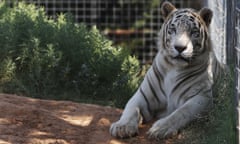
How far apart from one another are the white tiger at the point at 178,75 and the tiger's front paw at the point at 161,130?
10 cm

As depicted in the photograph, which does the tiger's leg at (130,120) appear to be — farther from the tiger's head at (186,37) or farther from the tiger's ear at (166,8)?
the tiger's ear at (166,8)

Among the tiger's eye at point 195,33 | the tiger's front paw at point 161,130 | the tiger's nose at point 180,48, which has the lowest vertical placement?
the tiger's front paw at point 161,130

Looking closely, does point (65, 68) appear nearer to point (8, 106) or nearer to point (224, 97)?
point (8, 106)

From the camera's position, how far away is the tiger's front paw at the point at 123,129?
552 centimetres

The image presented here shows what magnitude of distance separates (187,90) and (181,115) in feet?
1.35

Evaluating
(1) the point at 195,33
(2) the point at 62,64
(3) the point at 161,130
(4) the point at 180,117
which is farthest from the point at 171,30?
(2) the point at 62,64

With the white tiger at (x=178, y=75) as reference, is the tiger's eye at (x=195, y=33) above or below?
above

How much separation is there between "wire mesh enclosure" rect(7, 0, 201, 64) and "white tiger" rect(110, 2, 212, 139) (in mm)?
5910

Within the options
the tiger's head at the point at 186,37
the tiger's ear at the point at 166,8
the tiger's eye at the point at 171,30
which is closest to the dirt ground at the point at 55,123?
the tiger's head at the point at 186,37

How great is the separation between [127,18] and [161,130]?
7735mm

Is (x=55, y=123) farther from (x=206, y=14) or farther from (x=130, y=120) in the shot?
(x=206, y=14)

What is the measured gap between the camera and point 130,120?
567cm

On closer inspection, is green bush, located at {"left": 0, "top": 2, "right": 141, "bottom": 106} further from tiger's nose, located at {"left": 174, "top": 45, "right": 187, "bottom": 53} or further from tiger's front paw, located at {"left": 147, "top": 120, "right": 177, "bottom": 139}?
tiger's front paw, located at {"left": 147, "top": 120, "right": 177, "bottom": 139}

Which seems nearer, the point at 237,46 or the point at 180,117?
the point at 237,46
